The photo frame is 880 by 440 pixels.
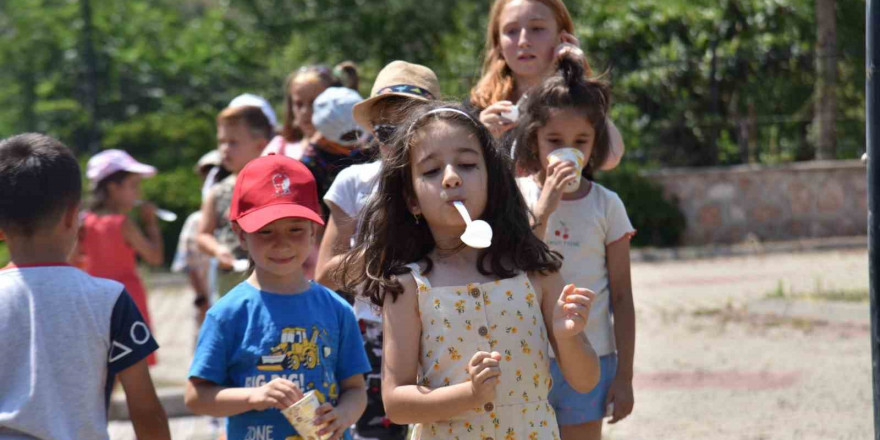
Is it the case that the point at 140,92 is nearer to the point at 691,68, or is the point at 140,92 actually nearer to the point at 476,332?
the point at 691,68

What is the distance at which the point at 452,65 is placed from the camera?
1950 cm

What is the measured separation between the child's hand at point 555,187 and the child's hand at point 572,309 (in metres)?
0.70

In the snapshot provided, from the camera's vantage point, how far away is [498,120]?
3549 mm

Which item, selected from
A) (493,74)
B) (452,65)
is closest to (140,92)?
(452,65)

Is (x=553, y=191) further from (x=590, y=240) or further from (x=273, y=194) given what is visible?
(x=273, y=194)

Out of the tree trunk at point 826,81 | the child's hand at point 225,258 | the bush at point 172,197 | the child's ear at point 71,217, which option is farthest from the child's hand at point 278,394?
the bush at point 172,197

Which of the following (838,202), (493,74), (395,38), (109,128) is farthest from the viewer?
(395,38)

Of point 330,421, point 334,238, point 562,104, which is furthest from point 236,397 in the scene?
point 562,104

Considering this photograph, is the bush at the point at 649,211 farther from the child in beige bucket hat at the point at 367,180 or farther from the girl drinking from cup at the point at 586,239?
the girl drinking from cup at the point at 586,239

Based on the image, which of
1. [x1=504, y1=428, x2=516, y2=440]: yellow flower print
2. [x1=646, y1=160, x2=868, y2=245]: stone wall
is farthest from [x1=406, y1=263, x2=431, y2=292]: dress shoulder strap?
[x1=646, y1=160, x2=868, y2=245]: stone wall

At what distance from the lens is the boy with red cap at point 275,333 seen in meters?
3.06

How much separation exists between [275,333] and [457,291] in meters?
0.56

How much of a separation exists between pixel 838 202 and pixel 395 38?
9802 millimetres

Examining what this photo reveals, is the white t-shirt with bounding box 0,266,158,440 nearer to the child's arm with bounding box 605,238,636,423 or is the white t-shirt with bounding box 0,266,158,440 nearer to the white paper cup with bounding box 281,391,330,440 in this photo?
the white paper cup with bounding box 281,391,330,440
